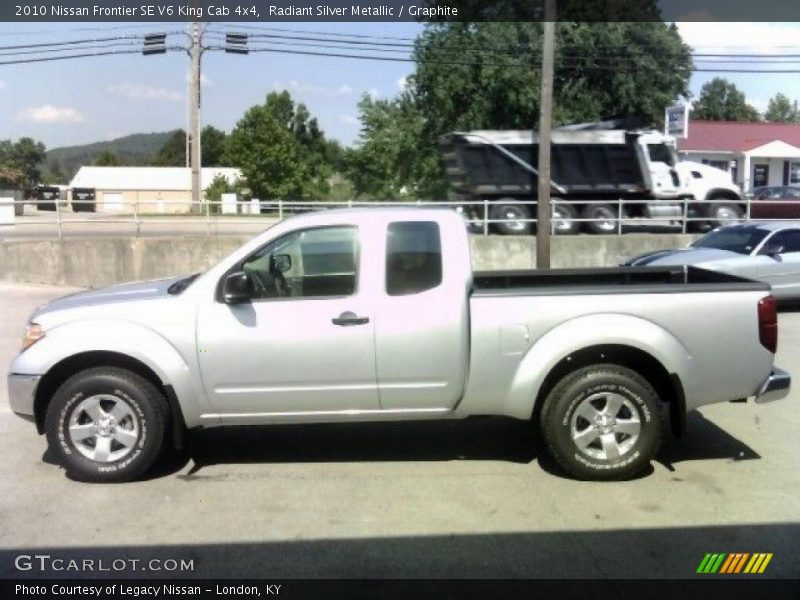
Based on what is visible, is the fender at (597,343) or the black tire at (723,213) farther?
the black tire at (723,213)

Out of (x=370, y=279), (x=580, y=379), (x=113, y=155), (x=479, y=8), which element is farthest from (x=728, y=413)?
(x=113, y=155)

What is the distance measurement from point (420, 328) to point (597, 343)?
44.4 inches

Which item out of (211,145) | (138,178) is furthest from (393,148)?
(211,145)

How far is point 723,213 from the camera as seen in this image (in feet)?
68.2

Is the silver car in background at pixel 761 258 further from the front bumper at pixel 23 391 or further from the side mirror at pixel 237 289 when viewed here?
the front bumper at pixel 23 391

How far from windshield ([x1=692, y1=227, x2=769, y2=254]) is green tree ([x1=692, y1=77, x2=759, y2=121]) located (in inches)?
2988

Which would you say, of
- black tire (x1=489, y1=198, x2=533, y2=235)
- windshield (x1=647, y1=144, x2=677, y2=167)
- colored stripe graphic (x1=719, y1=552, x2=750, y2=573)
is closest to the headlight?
colored stripe graphic (x1=719, y1=552, x2=750, y2=573)

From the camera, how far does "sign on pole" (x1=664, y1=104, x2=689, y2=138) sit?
1270 inches

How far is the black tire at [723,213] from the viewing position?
67.2ft

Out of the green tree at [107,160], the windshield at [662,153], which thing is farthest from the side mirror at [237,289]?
the green tree at [107,160]

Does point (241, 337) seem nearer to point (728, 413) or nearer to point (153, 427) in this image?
point (153, 427)

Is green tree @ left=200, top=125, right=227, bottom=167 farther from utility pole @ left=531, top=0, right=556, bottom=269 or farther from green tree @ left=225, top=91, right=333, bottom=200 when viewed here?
utility pole @ left=531, top=0, right=556, bottom=269

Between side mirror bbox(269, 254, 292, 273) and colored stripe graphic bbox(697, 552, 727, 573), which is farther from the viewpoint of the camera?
side mirror bbox(269, 254, 292, 273)

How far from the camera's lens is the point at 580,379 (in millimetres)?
5422
